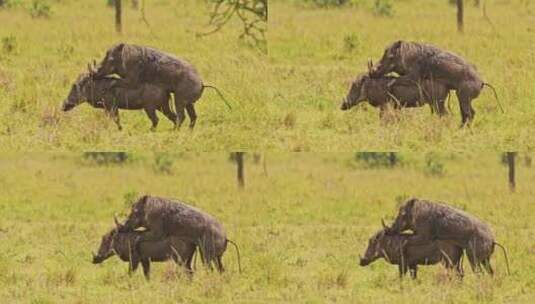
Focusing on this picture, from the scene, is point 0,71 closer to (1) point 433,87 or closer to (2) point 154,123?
(2) point 154,123

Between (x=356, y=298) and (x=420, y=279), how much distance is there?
94cm

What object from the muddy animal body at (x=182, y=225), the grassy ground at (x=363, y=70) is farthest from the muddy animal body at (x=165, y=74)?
the grassy ground at (x=363, y=70)

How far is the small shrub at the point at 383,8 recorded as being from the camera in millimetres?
34594

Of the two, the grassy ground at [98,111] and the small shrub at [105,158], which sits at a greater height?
the grassy ground at [98,111]

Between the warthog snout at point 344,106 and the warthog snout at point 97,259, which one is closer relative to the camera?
the warthog snout at point 97,259

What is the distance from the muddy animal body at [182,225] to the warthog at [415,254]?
1.65 meters

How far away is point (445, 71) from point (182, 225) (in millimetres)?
3034

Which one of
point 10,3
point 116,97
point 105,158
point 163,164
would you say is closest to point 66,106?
point 116,97

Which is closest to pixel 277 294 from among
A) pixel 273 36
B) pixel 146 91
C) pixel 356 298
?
pixel 356 298

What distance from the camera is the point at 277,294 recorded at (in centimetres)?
2153

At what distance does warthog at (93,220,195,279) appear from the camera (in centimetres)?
2141

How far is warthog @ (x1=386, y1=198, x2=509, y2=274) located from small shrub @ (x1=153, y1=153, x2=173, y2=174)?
9593mm

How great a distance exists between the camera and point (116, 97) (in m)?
21.9

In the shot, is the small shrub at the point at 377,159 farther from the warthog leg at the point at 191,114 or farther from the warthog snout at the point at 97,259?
the warthog leg at the point at 191,114
